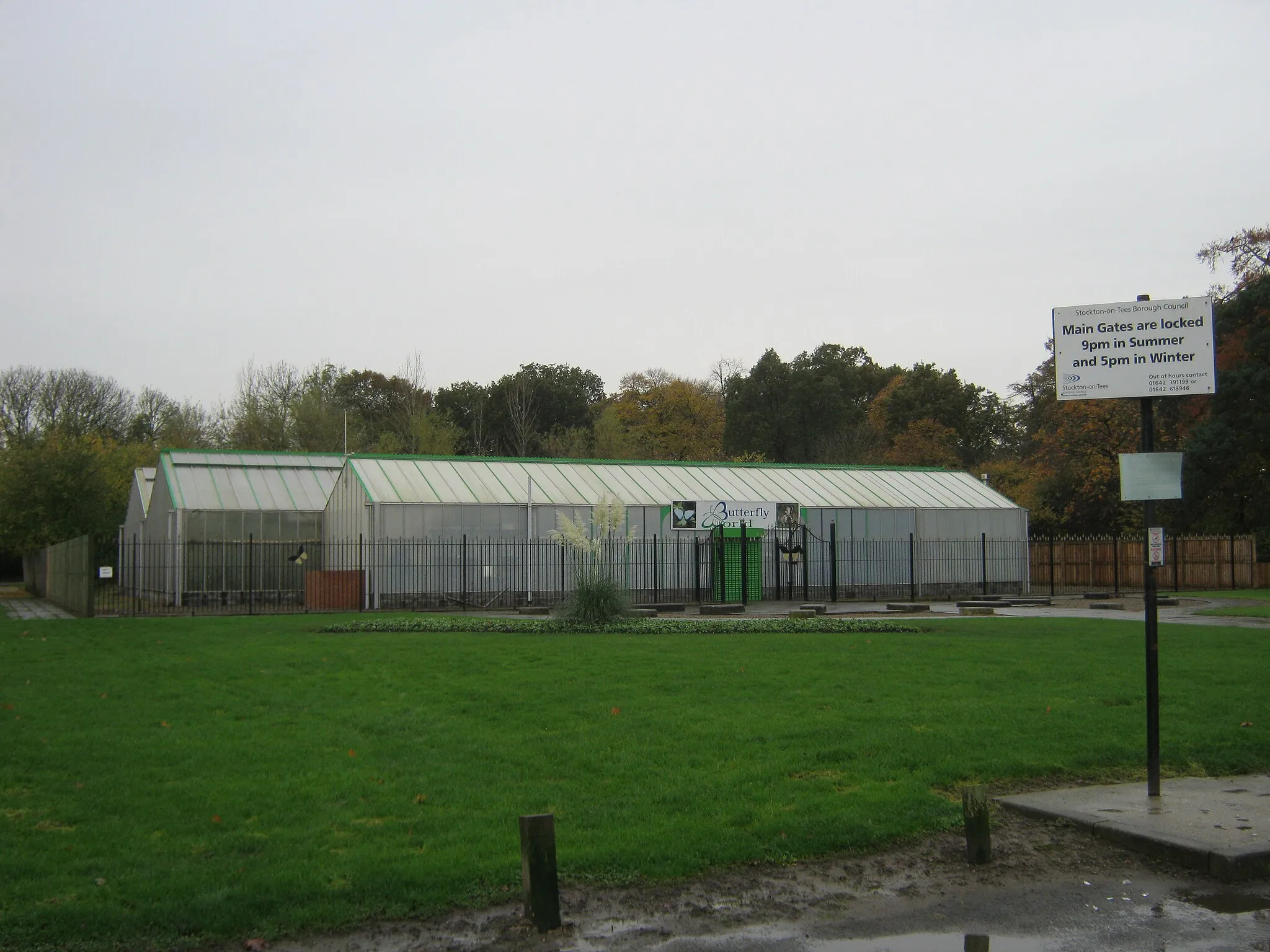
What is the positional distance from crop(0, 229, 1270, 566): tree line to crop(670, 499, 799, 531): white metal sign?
48.9 feet

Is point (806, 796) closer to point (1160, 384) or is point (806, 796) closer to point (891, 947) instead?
point (891, 947)

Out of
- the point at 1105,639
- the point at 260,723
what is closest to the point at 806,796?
the point at 260,723

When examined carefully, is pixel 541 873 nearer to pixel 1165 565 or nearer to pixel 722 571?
pixel 722 571

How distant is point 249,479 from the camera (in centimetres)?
3806

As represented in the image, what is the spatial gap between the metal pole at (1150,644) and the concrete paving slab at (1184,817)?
20 centimetres

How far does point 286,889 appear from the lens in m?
5.84

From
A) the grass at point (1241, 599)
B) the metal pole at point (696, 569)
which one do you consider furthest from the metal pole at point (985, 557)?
the metal pole at point (696, 569)

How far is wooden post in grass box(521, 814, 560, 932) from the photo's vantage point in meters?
5.54

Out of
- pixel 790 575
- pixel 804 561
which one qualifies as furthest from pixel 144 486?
pixel 804 561

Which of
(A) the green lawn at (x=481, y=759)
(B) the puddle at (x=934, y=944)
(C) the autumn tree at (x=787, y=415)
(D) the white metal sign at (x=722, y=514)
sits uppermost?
(C) the autumn tree at (x=787, y=415)

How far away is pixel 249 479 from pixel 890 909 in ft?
116

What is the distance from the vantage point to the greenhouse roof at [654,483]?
33594 millimetres

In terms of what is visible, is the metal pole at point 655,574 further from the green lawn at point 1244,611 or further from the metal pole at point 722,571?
the green lawn at point 1244,611

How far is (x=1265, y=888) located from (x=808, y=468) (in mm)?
35048
